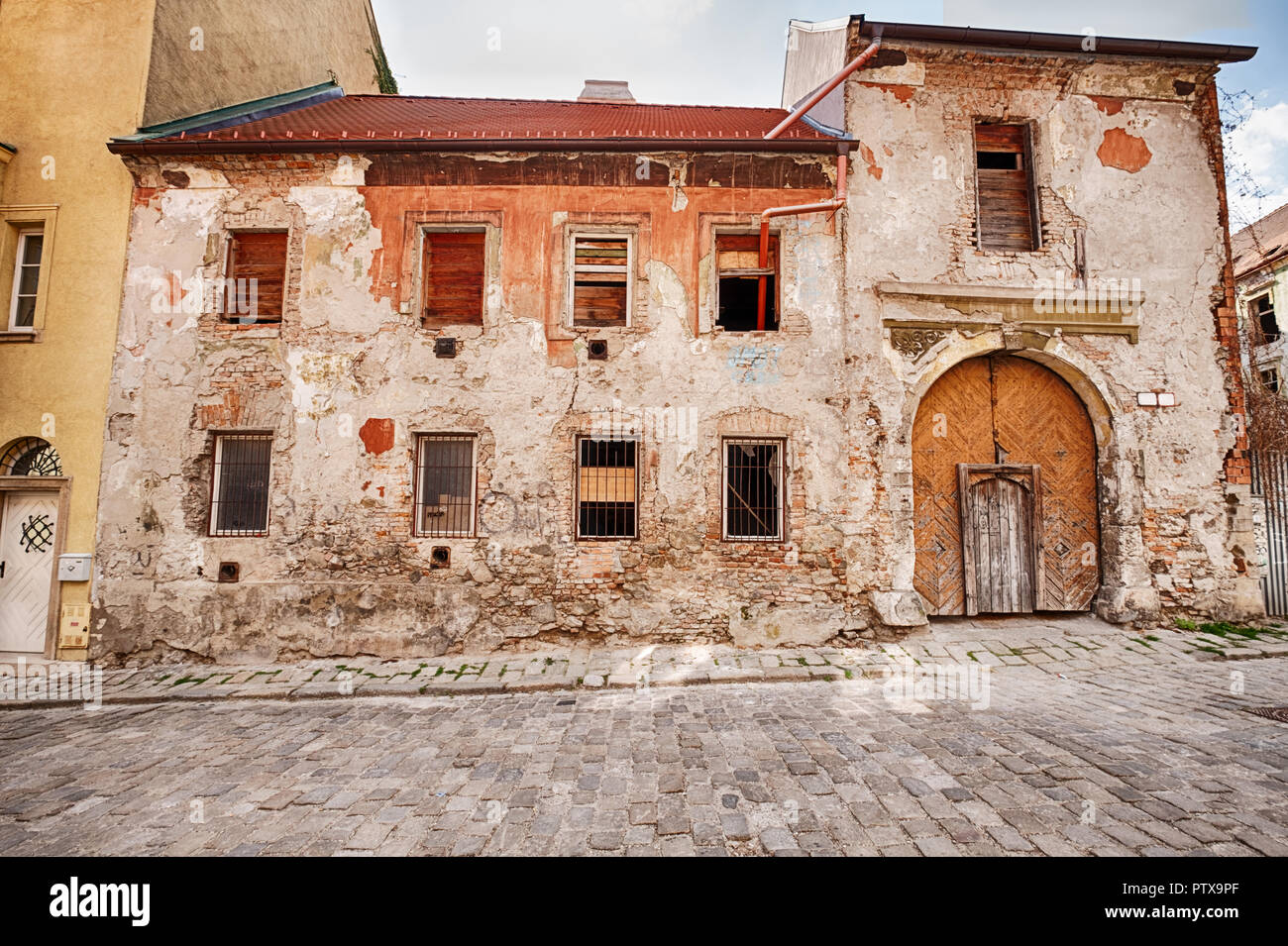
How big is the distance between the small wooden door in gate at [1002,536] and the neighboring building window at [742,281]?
12.4 feet

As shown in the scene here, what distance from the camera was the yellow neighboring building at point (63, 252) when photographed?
293 inches

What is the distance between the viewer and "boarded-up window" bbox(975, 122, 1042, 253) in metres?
8.41

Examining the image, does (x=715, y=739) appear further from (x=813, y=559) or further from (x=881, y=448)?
(x=881, y=448)

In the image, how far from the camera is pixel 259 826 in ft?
11.1

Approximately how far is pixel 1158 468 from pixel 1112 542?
1.30 metres

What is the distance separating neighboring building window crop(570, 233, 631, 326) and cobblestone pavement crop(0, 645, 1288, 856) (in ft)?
17.0

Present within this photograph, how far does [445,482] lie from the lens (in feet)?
25.3

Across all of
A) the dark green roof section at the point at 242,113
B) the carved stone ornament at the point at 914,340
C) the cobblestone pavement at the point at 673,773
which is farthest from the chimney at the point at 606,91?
the cobblestone pavement at the point at 673,773

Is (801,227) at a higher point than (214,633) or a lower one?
higher

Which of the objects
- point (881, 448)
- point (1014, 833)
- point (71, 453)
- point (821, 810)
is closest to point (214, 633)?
point (71, 453)

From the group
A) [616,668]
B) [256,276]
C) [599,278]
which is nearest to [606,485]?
[616,668]

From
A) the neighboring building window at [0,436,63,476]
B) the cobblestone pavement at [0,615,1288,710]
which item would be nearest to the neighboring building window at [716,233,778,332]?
the cobblestone pavement at [0,615,1288,710]

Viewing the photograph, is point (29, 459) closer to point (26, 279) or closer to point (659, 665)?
point (26, 279)

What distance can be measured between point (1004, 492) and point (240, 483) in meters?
11.1
